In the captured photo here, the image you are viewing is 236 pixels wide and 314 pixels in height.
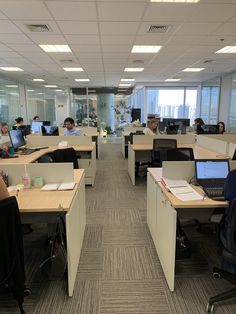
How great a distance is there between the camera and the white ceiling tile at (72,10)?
3156mm

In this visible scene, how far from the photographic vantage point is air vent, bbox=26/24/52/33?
12.9ft

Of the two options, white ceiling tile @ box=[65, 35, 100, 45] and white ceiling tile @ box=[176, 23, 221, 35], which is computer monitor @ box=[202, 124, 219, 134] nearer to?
white ceiling tile @ box=[176, 23, 221, 35]

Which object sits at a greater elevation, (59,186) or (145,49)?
(145,49)

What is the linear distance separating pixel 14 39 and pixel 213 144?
4.09 metres

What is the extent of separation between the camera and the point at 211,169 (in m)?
2.64

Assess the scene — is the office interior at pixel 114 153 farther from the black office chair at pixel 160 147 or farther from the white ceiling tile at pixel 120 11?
the black office chair at pixel 160 147

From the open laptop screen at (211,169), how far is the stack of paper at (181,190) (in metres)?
0.18

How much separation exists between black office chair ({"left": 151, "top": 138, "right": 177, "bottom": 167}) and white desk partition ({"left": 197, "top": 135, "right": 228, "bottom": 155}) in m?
0.72

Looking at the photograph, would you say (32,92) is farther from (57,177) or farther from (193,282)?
(193,282)

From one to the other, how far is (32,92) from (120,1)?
11.3m

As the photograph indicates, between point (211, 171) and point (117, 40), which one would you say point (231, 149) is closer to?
point (211, 171)

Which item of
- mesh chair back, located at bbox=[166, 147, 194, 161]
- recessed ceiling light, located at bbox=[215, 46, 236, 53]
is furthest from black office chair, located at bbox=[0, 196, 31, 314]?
recessed ceiling light, located at bbox=[215, 46, 236, 53]

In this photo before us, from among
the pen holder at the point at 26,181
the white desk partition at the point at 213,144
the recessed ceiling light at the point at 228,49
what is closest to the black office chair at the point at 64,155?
the pen holder at the point at 26,181

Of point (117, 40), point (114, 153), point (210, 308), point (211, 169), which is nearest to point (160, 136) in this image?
point (117, 40)
